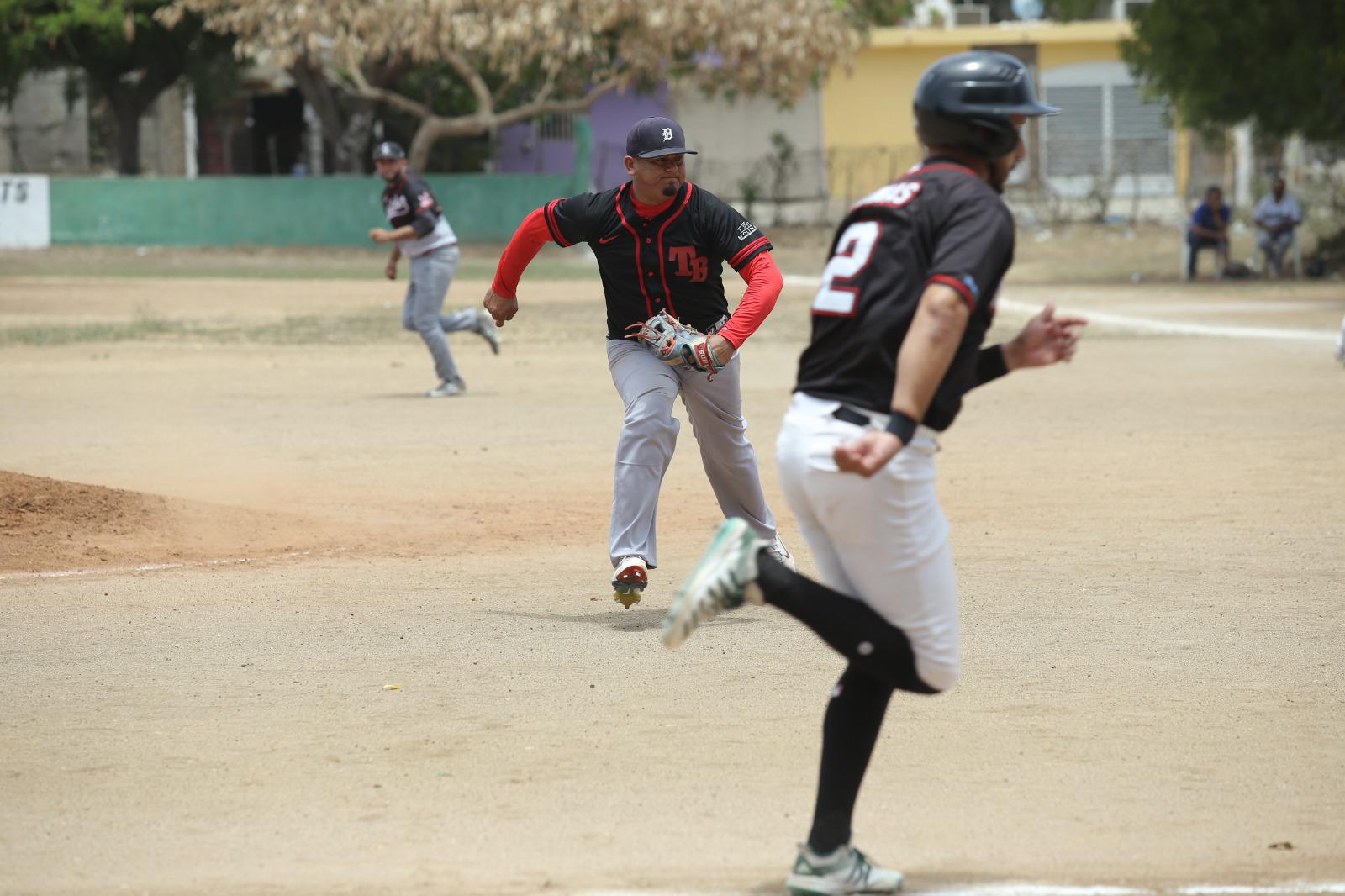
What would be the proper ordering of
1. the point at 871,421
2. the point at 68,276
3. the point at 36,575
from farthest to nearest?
1. the point at 68,276
2. the point at 36,575
3. the point at 871,421

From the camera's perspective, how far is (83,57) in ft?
133

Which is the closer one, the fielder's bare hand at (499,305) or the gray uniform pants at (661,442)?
the gray uniform pants at (661,442)

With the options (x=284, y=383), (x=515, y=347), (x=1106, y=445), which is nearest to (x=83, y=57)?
(x=515, y=347)

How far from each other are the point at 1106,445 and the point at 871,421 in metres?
8.62

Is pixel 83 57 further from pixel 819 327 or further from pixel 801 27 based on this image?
pixel 819 327

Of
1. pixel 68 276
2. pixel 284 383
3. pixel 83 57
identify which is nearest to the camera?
pixel 284 383

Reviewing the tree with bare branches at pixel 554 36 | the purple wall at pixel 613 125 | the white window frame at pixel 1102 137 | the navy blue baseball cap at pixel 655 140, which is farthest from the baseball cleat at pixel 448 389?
the white window frame at pixel 1102 137

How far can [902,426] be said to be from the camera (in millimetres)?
3895

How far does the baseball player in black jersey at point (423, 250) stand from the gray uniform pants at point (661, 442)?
722 cm

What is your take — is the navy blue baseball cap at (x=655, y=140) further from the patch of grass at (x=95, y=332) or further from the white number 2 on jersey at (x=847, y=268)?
the patch of grass at (x=95, y=332)

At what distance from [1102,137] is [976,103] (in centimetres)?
4376

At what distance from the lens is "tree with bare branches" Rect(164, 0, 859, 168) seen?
3400 cm

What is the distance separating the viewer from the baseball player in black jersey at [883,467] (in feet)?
13.1

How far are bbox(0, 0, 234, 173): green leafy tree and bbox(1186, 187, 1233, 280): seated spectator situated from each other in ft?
70.7
